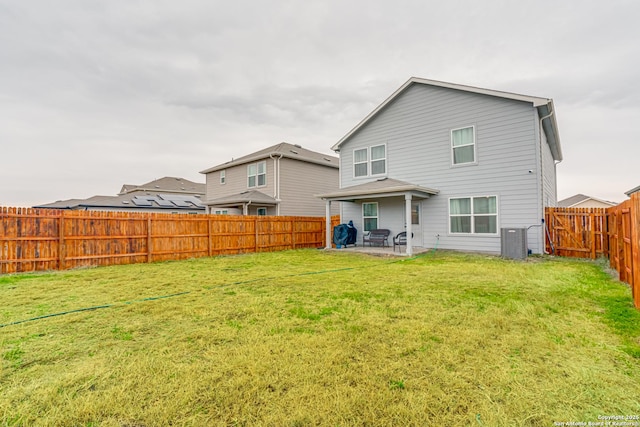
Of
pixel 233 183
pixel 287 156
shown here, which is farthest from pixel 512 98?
pixel 233 183

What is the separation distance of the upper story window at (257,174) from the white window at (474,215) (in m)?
11.7

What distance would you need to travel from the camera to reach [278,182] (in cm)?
1823

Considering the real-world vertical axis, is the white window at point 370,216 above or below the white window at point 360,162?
below

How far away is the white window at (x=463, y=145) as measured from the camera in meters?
11.9

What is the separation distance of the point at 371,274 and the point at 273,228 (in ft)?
25.5

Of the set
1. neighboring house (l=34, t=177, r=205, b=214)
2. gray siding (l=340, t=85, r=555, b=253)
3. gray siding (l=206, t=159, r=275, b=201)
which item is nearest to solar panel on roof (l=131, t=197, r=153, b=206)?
neighboring house (l=34, t=177, r=205, b=214)

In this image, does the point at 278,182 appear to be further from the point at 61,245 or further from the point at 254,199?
the point at 61,245

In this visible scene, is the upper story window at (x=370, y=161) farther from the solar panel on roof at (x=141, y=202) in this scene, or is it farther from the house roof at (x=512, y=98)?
the solar panel on roof at (x=141, y=202)

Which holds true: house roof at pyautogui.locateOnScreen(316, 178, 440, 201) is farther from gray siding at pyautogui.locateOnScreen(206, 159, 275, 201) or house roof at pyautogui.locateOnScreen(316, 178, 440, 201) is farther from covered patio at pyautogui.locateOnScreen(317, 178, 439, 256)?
gray siding at pyautogui.locateOnScreen(206, 159, 275, 201)

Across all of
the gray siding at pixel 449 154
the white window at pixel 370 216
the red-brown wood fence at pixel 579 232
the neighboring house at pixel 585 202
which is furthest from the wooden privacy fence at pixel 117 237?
the neighboring house at pixel 585 202

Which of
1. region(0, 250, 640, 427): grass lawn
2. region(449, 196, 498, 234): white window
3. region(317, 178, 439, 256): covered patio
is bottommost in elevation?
region(0, 250, 640, 427): grass lawn

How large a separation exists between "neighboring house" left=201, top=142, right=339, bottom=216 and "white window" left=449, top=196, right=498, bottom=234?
30.7ft

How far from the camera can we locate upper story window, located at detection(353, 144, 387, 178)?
14.6 metres

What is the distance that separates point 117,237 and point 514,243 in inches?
548
